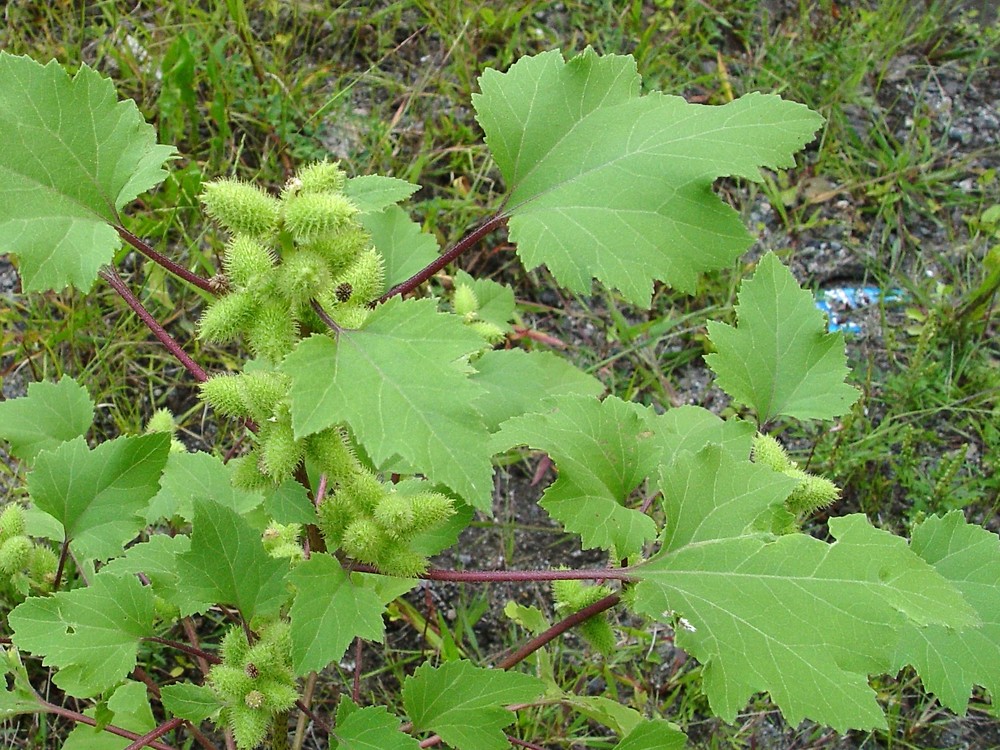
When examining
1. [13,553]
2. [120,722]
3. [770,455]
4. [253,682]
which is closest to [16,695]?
[120,722]

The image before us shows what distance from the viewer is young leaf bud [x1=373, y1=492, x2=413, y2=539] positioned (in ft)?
5.46

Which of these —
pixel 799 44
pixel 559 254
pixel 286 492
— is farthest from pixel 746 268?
pixel 286 492

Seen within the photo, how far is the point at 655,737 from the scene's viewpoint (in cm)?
197

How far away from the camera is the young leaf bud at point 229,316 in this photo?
154 centimetres

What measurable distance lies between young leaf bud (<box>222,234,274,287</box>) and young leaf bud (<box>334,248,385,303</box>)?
0.19 metres

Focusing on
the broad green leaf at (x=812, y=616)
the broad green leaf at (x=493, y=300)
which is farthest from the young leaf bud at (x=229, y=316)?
the broad green leaf at (x=493, y=300)

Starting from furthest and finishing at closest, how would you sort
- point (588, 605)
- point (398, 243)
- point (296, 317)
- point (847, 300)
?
point (847, 300)
point (398, 243)
point (588, 605)
point (296, 317)

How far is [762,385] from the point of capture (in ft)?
7.06

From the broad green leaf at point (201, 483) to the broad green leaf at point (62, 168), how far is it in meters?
0.64

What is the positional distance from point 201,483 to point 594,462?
3.07 feet

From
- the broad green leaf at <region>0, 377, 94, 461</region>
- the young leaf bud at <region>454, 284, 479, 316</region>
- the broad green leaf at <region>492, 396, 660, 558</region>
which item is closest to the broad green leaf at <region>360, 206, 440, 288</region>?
the young leaf bud at <region>454, 284, 479, 316</region>

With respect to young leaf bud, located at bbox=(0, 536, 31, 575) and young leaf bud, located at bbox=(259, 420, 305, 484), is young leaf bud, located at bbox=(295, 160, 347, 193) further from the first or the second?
young leaf bud, located at bbox=(0, 536, 31, 575)

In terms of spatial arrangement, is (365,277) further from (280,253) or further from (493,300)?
(493,300)

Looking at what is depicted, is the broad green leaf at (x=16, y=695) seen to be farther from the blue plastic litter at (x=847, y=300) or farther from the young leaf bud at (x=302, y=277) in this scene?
the blue plastic litter at (x=847, y=300)
